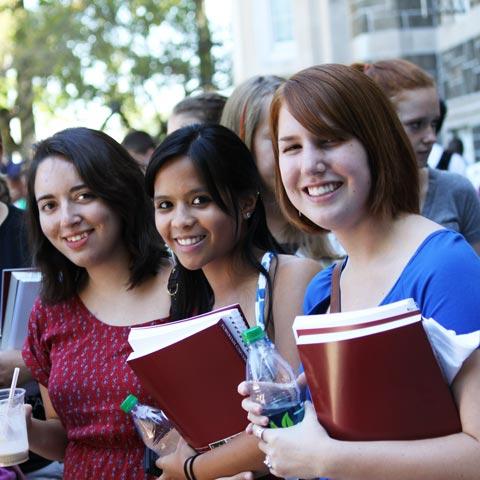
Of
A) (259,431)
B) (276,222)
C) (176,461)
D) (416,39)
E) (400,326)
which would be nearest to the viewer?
(400,326)

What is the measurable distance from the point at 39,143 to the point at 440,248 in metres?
1.90

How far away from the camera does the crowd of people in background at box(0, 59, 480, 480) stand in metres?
1.86

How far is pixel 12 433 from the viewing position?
2.63 metres

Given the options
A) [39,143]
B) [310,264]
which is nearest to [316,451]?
[310,264]

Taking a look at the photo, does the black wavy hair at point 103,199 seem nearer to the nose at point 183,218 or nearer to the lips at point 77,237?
the lips at point 77,237

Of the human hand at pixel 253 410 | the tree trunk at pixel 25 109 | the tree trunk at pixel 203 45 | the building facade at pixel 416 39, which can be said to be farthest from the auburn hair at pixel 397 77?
the tree trunk at pixel 25 109

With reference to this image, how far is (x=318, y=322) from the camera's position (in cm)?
180

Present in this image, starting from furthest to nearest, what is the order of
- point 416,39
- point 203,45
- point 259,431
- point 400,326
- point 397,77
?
point 203,45
point 416,39
point 397,77
point 259,431
point 400,326

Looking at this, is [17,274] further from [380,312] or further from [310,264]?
[380,312]

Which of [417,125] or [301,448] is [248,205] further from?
[417,125]

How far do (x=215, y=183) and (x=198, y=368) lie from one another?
710mm

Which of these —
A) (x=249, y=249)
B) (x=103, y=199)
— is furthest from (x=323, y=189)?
(x=103, y=199)

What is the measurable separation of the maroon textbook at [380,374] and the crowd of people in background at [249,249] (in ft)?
0.13

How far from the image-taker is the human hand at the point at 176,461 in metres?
2.48
